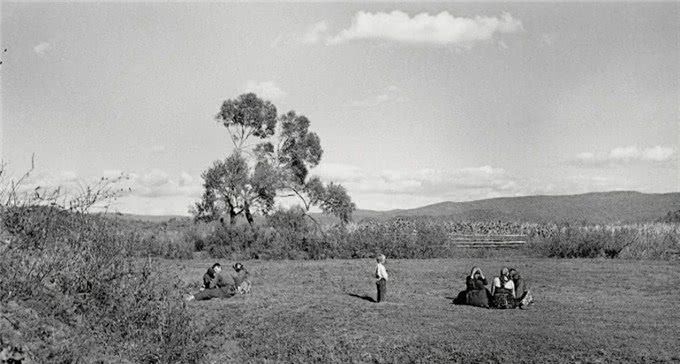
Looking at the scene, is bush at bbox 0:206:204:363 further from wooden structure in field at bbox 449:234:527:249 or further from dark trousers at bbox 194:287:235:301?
wooden structure in field at bbox 449:234:527:249

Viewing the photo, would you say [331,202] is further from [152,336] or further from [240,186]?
[152,336]

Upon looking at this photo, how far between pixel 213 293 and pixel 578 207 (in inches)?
4266

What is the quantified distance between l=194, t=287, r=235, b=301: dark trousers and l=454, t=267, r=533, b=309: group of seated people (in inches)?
287

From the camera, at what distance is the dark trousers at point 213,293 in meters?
19.3

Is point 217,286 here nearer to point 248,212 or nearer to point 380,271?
point 380,271

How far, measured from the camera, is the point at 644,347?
12.8m

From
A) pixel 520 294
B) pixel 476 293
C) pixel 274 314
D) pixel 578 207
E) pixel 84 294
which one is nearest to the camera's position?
pixel 84 294

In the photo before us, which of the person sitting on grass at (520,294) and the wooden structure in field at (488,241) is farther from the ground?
the wooden structure in field at (488,241)

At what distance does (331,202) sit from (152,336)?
1285 inches

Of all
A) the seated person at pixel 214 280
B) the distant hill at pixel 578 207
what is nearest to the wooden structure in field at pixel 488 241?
the seated person at pixel 214 280

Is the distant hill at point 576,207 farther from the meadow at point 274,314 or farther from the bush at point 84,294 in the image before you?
the bush at point 84,294

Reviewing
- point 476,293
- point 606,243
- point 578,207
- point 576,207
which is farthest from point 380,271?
point 576,207

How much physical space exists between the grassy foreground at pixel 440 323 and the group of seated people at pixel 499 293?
50 centimetres

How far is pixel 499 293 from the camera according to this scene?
706 inches
